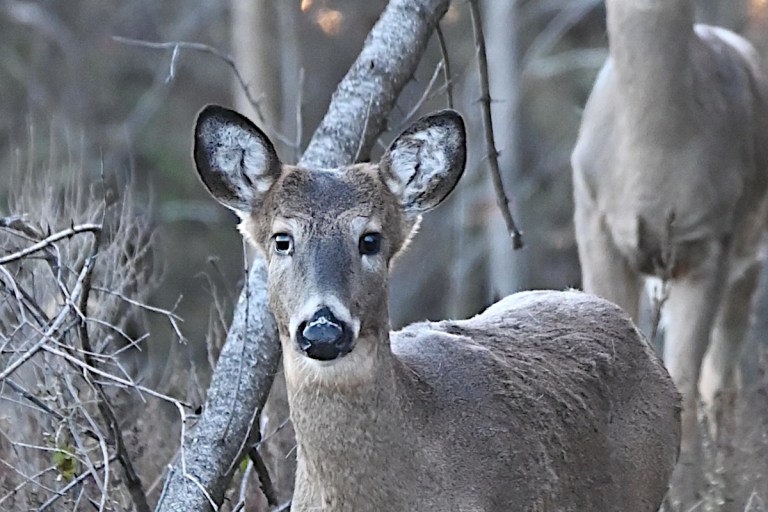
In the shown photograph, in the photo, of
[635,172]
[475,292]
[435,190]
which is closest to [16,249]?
[435,190]

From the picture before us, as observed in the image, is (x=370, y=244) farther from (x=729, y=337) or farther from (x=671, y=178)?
(x=729, y=337)

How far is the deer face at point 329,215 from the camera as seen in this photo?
502 cm

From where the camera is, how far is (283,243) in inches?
208

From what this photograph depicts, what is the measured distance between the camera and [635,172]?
29.0 ft

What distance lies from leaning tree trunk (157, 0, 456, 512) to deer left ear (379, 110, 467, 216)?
1.11 metres

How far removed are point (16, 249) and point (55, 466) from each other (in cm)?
93

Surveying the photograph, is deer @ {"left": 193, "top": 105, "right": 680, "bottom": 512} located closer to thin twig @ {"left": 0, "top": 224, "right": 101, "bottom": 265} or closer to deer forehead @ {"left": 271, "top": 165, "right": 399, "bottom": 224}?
deer forehead @ {"left": 271, "top": 165, "right": 399, "bottom": 224}

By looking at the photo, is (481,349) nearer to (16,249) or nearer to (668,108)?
(16,249)

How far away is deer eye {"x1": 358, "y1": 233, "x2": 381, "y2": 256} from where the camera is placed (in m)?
5.25

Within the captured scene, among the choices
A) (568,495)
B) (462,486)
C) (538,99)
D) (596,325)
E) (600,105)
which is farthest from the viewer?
(538,99)

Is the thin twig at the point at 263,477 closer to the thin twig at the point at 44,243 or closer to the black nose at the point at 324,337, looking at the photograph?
the thin twig at the point at 44,243

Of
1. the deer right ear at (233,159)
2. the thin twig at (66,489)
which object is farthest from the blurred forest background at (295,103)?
the deer right ear at (233,159)

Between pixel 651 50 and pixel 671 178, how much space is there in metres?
0.70

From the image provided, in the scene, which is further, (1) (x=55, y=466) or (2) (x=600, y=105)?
(2) (x=600, y=105)
